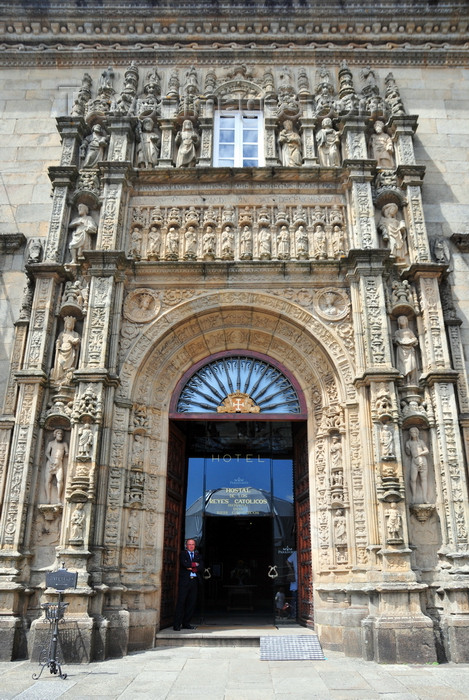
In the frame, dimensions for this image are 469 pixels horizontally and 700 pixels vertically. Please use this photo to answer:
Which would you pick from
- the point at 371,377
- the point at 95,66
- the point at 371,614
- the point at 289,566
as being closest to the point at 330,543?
the point at 371,614

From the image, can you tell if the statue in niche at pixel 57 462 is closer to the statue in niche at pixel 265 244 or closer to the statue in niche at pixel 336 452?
the statue in niche at pixel 336 452

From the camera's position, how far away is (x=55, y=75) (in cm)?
1353

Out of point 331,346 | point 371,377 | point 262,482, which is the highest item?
point 331,346

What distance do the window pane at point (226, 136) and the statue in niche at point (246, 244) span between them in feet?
9.04

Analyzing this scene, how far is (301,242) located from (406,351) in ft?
10.1

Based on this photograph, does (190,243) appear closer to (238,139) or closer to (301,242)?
(301,242)

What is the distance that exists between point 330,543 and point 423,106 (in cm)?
1017

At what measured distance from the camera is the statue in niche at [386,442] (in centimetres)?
942

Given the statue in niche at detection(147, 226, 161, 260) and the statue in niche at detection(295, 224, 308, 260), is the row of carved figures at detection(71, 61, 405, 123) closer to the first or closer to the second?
the statue in niche at detection(147, 226, 161, 260)

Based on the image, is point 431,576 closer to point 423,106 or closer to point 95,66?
point 423,106

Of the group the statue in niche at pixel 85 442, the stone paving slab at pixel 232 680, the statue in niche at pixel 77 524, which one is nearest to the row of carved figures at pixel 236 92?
the statue in niche at pixel 85 442

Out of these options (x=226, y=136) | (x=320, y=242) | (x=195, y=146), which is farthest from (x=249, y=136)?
(x=320, y=242)

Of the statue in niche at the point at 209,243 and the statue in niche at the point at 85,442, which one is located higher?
the statue in niche at the point at 209,243

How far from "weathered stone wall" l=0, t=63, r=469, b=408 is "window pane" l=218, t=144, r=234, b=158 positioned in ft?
7.71
